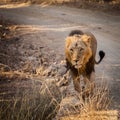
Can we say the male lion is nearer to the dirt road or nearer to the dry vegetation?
the dry vegetation

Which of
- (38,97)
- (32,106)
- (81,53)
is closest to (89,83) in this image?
(81,53)

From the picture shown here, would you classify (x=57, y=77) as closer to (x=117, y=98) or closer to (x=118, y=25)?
(x=117, y=98)

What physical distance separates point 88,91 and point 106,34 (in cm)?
696

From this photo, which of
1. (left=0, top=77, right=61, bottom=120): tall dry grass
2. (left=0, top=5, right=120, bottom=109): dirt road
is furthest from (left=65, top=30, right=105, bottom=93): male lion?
(left=0, top=5, right=120, bottom=109): dirt road

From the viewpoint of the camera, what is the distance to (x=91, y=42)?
7.46 m

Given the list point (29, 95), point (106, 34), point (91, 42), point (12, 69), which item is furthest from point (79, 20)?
point (91, 42)

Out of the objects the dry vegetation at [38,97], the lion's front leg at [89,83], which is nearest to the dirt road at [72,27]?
the lion's front leg at [89,83]

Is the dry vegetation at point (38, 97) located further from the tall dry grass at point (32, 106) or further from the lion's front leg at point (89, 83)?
the lion's front leg at point (89, 83)

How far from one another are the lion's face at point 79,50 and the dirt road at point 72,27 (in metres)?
0.97

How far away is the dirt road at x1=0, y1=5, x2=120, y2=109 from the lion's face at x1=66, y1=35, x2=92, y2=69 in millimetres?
973

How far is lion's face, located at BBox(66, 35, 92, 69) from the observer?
7219 millimetres

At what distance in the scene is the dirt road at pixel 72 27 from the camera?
9997 millimetres

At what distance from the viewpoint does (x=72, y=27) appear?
16.0 m

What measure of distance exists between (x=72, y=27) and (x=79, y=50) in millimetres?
8825
